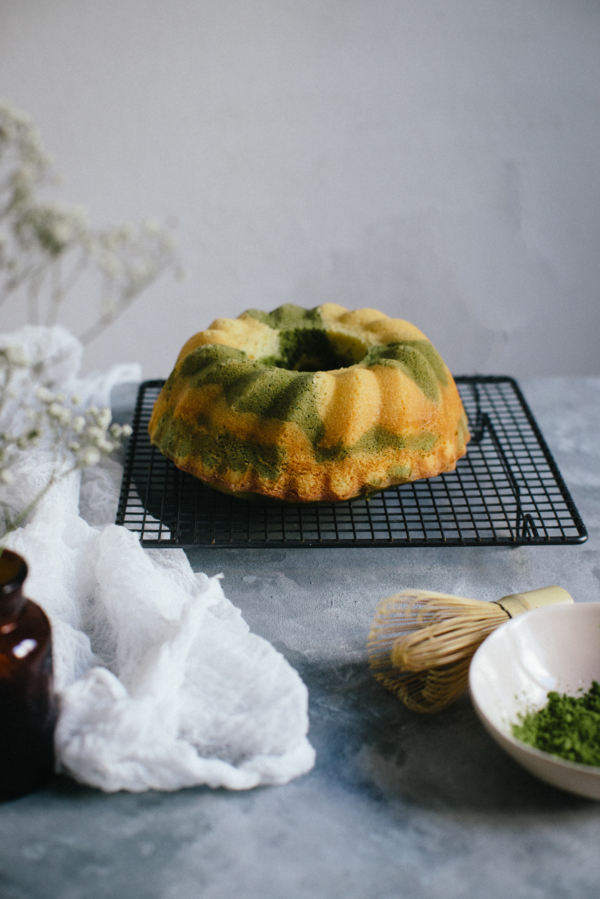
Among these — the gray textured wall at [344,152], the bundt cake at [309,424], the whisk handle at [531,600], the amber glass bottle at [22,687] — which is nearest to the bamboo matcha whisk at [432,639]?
the whisk handle at [531,600]

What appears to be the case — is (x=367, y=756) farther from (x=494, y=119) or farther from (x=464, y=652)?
(x=494, y=119)

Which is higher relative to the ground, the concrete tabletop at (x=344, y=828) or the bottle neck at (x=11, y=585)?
the bottle neck at (x=11, y=585)

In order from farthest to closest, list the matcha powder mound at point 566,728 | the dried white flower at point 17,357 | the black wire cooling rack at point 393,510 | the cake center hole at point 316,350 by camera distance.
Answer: the cake center hole at point 316,350 < the black wire cooling rack at point 393,510 < the matcha powder mound at point 566,728 < the dried white flower at point 17,357

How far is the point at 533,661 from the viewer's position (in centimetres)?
99

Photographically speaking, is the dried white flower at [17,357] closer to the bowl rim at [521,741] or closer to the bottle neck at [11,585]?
the bottle neck at [11,585]

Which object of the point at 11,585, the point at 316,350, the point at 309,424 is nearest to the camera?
the point at 11,585

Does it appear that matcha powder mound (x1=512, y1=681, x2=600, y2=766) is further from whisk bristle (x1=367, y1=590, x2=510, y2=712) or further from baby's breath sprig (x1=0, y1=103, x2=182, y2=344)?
baby's breath sprig (x1=0, y1=103, x2=182, y2=344)

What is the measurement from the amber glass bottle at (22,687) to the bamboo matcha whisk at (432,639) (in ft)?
1.45

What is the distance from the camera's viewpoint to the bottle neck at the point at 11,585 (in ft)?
2.53

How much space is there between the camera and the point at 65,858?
0.83 meters

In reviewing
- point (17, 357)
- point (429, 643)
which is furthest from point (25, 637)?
point (429, 643)

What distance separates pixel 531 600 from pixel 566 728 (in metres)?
0.21

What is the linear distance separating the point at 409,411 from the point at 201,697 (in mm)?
625

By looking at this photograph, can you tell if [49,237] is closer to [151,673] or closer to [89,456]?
[89,456]
